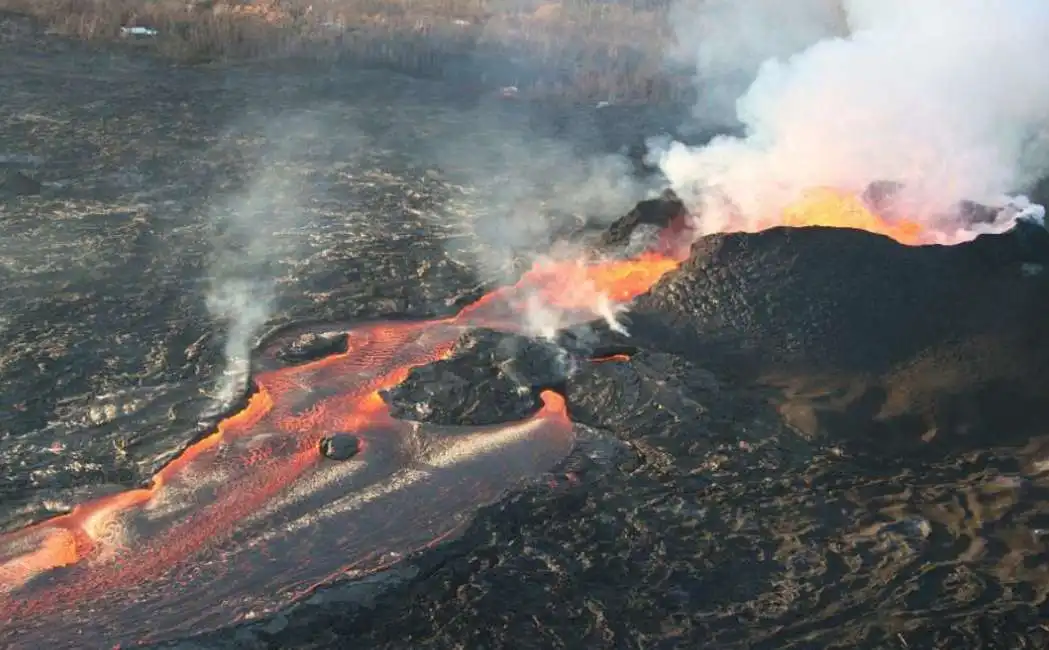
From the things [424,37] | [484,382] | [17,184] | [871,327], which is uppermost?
[424,37]

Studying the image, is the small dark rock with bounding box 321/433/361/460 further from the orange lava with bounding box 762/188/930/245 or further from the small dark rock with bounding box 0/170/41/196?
the small dark rock with bounding box 0/170/41/196

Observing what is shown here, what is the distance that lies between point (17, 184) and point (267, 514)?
12474mm

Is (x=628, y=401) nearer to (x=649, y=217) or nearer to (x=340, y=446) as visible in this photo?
(x=340, y=446)

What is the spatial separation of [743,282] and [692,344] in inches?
52.1

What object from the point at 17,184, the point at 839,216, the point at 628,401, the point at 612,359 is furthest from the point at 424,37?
the point at 628,401

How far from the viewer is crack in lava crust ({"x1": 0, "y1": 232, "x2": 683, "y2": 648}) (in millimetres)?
8922

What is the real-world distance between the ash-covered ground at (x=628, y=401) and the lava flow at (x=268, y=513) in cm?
35

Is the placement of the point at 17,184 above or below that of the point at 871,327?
below

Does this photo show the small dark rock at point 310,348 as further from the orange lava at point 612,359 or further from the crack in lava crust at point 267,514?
the orange lava at point 612,359

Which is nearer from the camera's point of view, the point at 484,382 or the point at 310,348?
the point at 484,382

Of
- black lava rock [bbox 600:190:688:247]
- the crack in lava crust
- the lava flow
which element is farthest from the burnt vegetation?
the crack in lava crust

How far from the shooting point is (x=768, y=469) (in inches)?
464

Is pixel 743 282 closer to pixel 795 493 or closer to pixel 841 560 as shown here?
pixel 795 493

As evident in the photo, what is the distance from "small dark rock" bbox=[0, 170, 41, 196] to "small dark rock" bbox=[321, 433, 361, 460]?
433 inches
